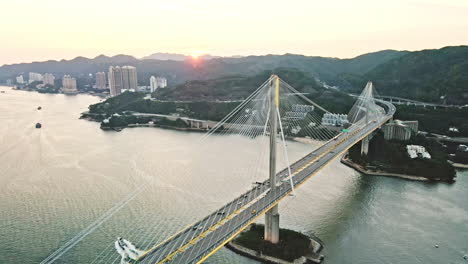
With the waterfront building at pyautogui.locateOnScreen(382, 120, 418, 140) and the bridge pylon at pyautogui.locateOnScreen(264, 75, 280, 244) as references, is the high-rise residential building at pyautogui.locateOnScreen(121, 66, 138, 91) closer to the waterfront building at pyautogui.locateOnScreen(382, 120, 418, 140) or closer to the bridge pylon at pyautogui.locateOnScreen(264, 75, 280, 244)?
the waterfront building at pyautogui.locateOnScreen(382, 120, 418, 140)

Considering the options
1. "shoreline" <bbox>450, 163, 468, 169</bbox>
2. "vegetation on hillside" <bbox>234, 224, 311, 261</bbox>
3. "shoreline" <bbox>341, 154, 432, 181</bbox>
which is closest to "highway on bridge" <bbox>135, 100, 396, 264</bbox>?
"vegetation on hillside" <bbox>234, 224, 311, 261</bbox>

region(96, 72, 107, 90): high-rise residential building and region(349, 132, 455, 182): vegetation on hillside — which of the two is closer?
region(349, 132, 455, 182): vegetation on hillside

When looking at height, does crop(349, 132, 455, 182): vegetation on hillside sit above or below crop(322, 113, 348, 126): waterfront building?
below

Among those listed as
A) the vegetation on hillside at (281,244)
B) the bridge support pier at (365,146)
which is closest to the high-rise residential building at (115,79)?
the bridge support pier at (365,146)

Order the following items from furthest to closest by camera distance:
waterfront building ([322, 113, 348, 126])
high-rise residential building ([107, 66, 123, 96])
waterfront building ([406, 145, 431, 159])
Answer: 1. high-rise residential building ([107, 66, 123, 96])
2. waterfront building ([322, 113, 348, 126])
3. waterfront building ([406, 145, 431, 159])

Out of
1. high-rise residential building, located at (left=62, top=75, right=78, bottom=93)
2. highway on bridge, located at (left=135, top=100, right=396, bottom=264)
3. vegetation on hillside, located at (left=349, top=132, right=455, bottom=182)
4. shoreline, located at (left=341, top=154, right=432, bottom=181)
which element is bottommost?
shoreline, located at (left=341, top=154, right=432, bottom=181)

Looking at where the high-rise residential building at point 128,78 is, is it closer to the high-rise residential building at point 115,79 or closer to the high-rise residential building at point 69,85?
the high-rise residential building at point 115,79

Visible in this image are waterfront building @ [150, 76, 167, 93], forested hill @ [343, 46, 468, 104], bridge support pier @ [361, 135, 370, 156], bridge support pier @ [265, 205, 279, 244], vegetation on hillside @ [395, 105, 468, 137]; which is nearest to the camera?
bridge support pier @ [265, 205, 279, 244]

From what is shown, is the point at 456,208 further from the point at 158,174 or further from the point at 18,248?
the point at 18,248

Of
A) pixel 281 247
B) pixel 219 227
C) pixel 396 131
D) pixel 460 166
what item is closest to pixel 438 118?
pixel 396 131
